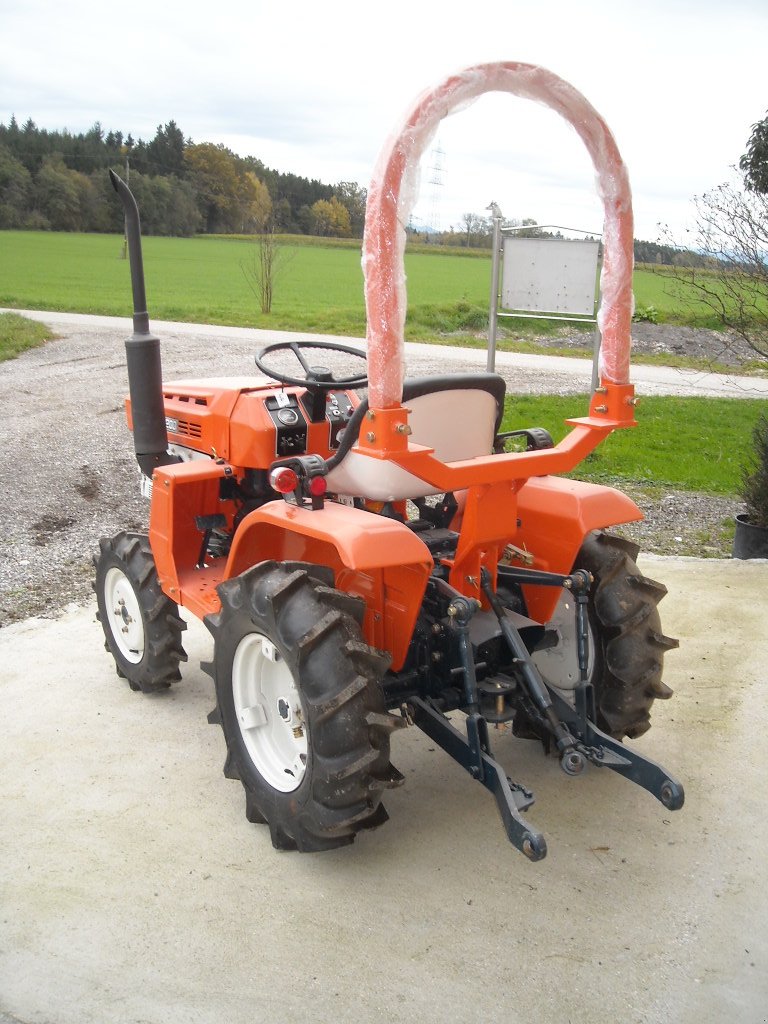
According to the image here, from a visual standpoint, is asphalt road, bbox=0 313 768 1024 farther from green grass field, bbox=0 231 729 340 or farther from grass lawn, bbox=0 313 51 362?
grass lawn, bbox=0 313 51 362

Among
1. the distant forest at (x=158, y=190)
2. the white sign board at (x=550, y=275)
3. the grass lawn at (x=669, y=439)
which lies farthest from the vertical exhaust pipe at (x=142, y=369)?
the distant forest at (x=158, y=190)

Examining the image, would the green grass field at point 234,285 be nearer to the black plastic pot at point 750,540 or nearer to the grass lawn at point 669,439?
the grass lawn at point 669,439

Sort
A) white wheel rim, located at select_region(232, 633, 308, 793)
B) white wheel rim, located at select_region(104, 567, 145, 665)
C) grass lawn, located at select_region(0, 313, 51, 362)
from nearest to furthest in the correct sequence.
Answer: white wheel rim, located at select_region(232, 633, 308, 793) → white wheel rim, located at select_region(104, 567, 145, 665) → grass lawn, located at select_region(0, 313, 51, 362)

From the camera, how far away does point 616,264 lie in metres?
3.03

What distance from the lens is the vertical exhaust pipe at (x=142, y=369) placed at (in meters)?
3.74

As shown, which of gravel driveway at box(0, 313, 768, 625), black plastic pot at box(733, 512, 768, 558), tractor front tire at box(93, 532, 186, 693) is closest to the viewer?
tractor front tire at box(93, 532, 186, 693)

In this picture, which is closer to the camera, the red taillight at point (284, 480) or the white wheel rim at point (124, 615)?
the red taillight at point (284, 480)

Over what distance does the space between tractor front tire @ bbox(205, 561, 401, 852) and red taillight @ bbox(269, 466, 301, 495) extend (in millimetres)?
244

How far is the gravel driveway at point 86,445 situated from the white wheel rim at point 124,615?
0.89m

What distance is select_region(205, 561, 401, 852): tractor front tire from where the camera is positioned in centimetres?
276

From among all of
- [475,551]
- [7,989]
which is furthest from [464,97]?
[7,989]

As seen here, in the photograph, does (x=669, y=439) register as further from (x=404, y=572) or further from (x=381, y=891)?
(x=381, y=891)

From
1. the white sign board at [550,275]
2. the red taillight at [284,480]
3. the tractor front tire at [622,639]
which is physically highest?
the white sign board at [550,275]

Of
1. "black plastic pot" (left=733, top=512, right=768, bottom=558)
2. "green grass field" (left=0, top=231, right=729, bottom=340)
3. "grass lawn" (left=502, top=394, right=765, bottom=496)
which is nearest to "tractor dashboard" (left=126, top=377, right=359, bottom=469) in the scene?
"black plastic pot" (left=733, top=512, right=768, bottom=558)
